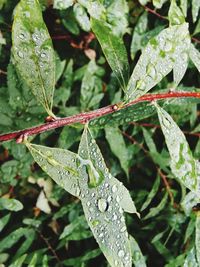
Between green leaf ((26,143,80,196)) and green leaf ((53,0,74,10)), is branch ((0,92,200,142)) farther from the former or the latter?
green leaf ((53,0,74,10))

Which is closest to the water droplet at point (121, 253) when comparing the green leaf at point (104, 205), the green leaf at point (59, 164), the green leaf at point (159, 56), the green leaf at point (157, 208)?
the green leaf at point (104, 205)

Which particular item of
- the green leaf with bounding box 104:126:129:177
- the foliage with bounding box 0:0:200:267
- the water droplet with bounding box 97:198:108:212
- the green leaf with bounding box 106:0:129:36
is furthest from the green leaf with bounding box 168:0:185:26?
the green leaf with bounding box 104:126:129:177

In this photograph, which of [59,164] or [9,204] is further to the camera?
[9,204]

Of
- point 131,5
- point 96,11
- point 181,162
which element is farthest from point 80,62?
point 181,162

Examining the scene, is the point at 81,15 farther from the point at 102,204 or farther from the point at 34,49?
the point at 102,204

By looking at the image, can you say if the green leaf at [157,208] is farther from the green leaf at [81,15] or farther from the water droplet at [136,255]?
the green leaf at [81,15]

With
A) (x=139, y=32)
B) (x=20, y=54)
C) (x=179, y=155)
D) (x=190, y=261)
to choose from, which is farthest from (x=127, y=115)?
(x=139, y=32)
